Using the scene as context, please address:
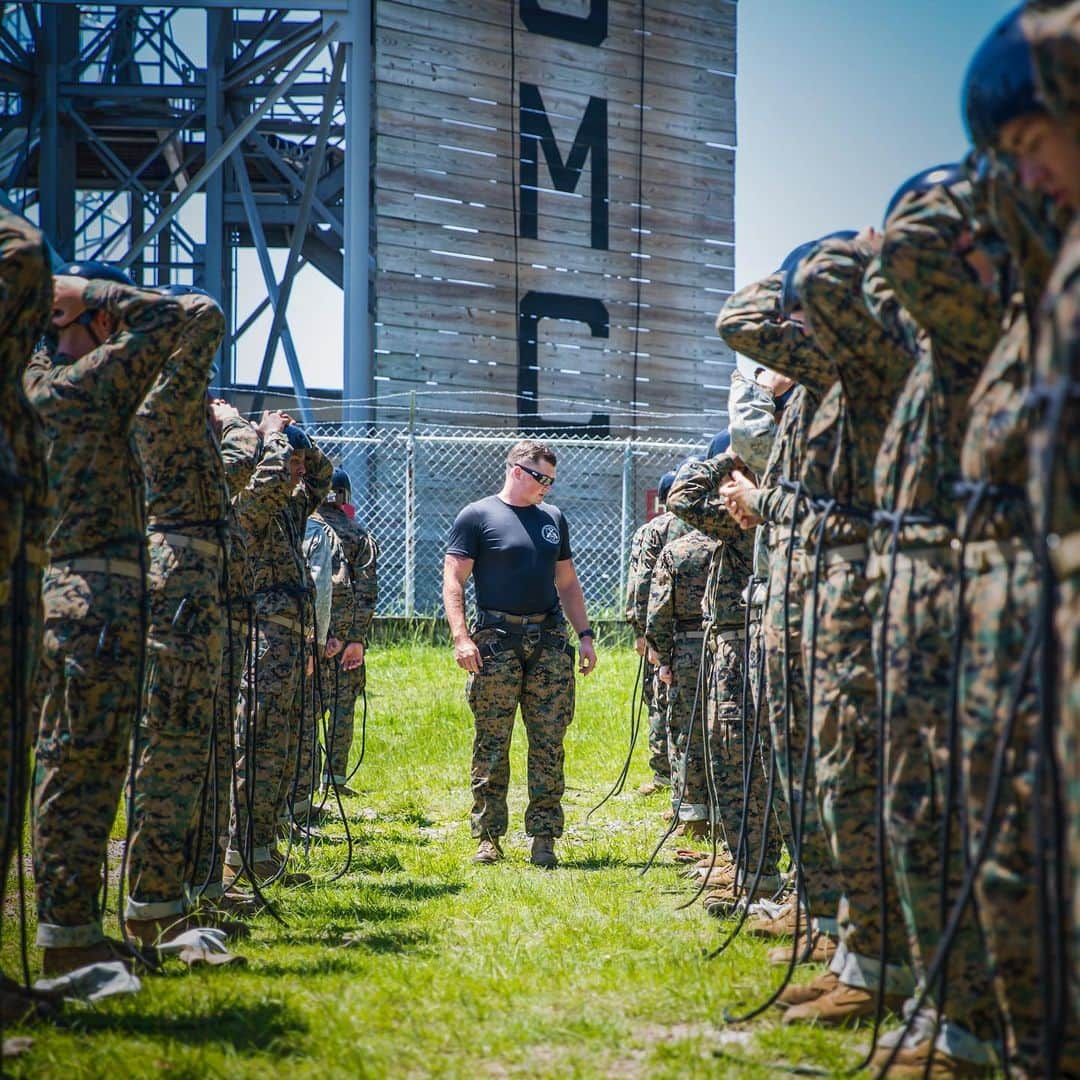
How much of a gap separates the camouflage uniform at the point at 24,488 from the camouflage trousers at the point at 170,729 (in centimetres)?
129

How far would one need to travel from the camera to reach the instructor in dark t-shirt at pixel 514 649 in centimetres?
835

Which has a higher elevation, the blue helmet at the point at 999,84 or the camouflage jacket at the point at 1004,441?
the blue helmet at the point at 999,84

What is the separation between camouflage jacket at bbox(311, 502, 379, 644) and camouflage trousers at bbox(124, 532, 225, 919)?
4714 mm

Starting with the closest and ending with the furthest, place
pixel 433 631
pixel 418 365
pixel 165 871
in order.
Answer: pixel 165 871
pixel 433 631
pixel 418 365

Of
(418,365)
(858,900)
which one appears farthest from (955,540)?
(418,365)

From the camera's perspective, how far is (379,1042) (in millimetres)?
4156

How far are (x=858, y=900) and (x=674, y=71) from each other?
16.9m

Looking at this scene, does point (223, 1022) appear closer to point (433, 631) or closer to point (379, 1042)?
point (379, 1042)

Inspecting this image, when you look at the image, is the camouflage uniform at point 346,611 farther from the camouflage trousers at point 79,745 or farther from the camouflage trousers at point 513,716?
the camouflage trousers at point 79,745

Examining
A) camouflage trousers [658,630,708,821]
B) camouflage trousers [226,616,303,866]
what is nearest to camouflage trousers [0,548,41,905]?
camouflage trousers [226,616,303,866]

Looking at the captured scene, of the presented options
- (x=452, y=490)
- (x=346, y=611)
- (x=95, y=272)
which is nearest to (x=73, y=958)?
Answer: (x=95, y=272)

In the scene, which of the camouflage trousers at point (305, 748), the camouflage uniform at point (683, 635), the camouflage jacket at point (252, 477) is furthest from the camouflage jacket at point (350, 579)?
the camouflage jacket at point (252, 477)

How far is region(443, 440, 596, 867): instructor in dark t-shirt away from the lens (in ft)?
27.4

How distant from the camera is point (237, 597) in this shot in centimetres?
612
